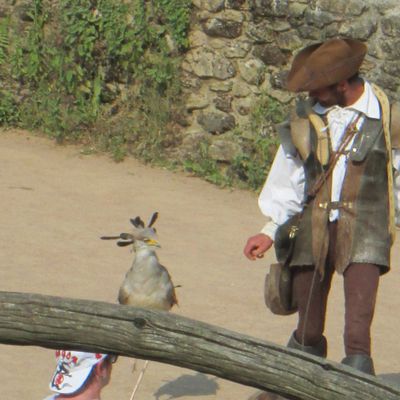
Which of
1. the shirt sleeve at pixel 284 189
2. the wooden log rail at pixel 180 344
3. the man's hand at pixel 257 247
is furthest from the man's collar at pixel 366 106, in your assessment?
the wooden log rail at pixel 180 344

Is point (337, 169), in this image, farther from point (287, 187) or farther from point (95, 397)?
point (95, 397)

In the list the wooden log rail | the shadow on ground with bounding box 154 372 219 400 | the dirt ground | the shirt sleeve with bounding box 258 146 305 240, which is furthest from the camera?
the dirt ground

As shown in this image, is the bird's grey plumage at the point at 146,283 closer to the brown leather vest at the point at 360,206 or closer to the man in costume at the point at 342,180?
the man in costume at the point at 342,180

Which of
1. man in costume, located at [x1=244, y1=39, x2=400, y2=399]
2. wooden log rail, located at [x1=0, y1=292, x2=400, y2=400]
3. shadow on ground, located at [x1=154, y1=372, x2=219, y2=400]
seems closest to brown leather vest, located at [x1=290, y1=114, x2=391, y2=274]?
man in costume, located at [x1=244, y1=39, x2=400, y2=399]

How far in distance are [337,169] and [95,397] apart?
5.11 feet

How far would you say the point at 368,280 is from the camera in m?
5.90

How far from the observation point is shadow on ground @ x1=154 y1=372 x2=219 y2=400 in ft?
22.5

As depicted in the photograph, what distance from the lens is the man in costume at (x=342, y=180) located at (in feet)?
19.2

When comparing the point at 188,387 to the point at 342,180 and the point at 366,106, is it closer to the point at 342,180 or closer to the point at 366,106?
the point at 342,180

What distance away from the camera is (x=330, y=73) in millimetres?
5828

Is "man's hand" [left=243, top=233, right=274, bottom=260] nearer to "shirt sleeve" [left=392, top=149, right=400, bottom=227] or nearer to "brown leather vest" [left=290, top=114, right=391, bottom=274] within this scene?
"brown leather vest" [left=290, top=114, right=391, bottom=274]

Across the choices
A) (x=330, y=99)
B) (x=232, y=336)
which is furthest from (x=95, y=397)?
(x=232, y=336)

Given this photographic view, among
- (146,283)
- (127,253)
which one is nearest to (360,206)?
(146,283)

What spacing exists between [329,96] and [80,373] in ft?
5.57
